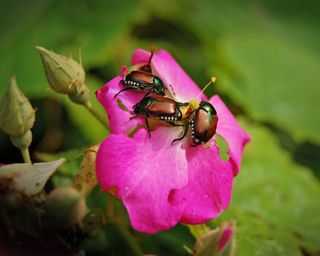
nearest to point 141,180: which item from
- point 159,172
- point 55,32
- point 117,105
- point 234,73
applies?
point 159,172

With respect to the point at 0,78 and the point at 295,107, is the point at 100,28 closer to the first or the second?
the point at 0,78

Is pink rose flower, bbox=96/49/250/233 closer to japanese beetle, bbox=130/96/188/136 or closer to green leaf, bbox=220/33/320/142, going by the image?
japanese beetle, bbox=130/96/188/136

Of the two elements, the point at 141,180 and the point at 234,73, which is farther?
the point at 234,73

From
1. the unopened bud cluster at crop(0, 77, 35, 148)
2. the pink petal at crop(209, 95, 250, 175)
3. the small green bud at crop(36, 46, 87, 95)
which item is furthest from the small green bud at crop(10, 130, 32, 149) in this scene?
the pink petal at crop(209, 95, 250, 175)

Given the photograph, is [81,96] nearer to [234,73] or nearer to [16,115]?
[16,115]

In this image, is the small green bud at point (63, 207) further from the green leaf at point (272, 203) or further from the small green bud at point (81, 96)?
the green leaf at point (272, 203)

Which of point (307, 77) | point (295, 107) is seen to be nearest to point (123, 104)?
point (295, 107)
